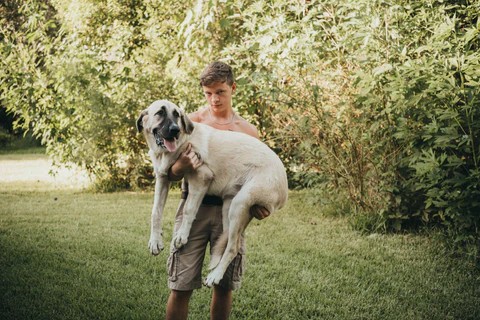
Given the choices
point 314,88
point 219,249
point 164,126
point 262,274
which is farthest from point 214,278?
point 314,88

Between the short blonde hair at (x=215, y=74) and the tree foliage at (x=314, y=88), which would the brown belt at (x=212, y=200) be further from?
the tree foliage at (x=314, y=88)

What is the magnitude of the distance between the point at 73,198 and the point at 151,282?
538cm

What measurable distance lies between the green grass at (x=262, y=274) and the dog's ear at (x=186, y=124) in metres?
2.14

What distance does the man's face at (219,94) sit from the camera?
3303 mm

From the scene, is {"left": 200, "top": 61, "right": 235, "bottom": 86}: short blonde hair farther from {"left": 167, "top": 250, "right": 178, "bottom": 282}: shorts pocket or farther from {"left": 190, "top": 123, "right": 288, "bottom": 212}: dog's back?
{"left": 167, "top": 250, "right": 178, "bottom": 282}: shorts pocket

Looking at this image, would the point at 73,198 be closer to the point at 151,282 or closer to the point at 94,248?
the point at 94,248

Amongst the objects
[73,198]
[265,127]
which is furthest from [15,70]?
[265,127]

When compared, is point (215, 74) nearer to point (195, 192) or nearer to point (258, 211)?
point (195, 192)

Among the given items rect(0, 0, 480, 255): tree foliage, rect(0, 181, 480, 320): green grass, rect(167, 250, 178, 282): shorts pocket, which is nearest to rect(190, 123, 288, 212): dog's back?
rect(167, 250, 178, 282): shorts pocket

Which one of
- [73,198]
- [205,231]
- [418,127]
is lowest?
[73,198]

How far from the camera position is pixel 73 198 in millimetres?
9773

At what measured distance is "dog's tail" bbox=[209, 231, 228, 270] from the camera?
2.94 m

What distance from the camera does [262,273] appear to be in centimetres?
535

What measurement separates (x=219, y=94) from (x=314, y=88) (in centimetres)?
318
